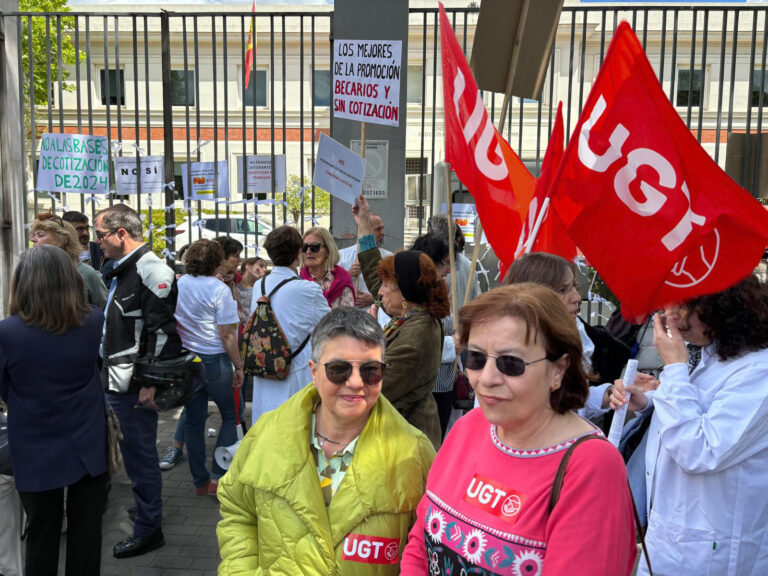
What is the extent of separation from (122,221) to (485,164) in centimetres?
226

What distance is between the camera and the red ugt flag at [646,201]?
9.20 feet

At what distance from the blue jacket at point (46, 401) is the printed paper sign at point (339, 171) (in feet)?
7.77

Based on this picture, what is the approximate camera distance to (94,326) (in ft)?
12.6

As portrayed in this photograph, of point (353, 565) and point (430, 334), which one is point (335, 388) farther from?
point (430, 334)

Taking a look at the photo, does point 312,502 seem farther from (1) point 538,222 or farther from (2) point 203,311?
(2) point 203,311

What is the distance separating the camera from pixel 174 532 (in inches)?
197

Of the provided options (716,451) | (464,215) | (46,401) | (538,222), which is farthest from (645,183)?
(464,215)

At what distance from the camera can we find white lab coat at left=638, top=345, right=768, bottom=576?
2.34m

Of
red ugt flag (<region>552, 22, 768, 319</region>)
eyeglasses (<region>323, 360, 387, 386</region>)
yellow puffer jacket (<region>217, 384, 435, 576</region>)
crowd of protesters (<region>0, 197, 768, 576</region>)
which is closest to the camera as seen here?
crowd of protesters (<region>0, 197, 768, 576</region>)

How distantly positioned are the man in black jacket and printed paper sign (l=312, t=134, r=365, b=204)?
1.51 meters

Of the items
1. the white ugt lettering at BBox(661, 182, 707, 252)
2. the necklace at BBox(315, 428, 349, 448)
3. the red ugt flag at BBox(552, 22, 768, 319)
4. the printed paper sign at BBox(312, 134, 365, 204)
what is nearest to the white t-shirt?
the printed paper sign at BBox(312, 134, 365, 204)

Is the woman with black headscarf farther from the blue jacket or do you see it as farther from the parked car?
the parked car

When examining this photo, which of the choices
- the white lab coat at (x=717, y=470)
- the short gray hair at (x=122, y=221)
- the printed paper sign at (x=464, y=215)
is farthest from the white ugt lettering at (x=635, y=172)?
the printed paper sign at (x=464, y=215)

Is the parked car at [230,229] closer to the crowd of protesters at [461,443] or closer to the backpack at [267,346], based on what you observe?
Answer: the backpack at [267,346]
